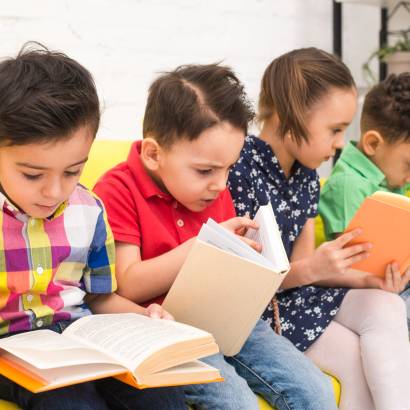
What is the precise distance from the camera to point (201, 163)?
128 centimetres

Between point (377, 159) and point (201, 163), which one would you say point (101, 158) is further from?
point (377, 159)

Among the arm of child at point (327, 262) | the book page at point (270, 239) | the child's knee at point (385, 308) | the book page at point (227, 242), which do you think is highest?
the book page at point (227, 242)

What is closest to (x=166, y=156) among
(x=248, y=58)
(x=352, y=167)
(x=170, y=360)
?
(x=170, y=360)

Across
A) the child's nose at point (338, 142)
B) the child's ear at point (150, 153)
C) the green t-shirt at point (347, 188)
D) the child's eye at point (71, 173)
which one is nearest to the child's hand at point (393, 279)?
the green t-shirt at point (347, 188)

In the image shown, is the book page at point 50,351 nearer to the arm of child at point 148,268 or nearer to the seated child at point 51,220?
the seated child at point 51,220

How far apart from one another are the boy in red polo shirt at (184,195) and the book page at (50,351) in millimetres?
288

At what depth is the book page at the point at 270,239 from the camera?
1131 millimetres

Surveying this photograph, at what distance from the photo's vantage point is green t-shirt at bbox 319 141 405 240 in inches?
66.2

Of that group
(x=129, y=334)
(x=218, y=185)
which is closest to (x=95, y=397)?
(x=129, y=334)

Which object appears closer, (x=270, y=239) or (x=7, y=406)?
(x=7, y=406)

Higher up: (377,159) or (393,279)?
(377,159)

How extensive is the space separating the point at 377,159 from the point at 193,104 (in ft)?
2.18


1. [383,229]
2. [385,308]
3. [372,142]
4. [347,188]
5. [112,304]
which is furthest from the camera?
[372,142]

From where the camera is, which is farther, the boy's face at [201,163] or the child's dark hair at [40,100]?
the boy's face at [201,163]
